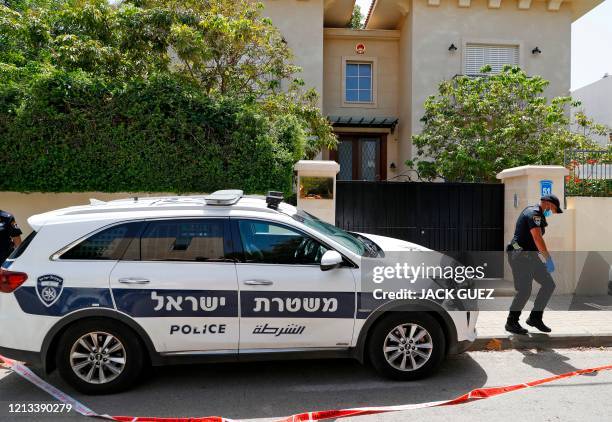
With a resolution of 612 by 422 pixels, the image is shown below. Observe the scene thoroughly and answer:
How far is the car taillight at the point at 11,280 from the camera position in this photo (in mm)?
4297

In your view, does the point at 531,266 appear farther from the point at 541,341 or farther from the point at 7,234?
the point at 7,234

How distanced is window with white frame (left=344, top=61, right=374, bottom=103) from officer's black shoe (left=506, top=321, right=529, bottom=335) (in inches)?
439

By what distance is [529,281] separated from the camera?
609cm

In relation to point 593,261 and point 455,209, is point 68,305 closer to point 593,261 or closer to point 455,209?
point 455,209

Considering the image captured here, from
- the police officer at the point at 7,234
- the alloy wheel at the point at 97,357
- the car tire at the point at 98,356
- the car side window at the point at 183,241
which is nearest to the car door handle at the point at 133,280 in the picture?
the car side window at the point at 183,241

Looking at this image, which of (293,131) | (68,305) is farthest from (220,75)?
(68,305)

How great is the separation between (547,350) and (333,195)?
4.03m

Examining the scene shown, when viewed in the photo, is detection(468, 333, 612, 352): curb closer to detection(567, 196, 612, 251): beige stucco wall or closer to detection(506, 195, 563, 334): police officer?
detection(506, 195, 563, 334): police officer

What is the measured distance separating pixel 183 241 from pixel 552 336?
182 inches

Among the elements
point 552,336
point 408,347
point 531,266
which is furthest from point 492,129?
point 408,347

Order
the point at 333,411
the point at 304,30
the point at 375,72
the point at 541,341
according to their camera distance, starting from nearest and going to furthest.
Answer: the point at 333,411 → the point at 541,341 → the point at 304,30 → the point at 375,72

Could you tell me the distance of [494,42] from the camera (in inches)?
569

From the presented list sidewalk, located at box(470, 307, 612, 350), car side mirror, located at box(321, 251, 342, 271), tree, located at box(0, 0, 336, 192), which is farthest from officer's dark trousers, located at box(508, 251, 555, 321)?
tree, located at box(0, 0, 336, 192)

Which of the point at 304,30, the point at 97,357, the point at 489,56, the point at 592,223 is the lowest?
the point at 97,357
